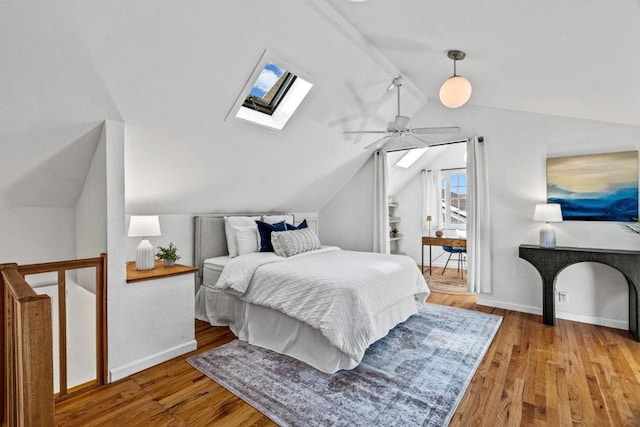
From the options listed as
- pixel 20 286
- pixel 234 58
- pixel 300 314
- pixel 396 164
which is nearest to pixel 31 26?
pixel 234 58

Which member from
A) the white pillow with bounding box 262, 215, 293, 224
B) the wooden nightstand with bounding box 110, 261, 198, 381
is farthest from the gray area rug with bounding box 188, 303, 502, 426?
the white pillow with bounding box 262, 215, 293, 224

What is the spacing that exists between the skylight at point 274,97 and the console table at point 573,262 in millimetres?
3010

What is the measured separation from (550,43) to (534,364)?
2.38 m

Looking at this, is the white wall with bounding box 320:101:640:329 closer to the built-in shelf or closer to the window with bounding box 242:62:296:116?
the window with bounding box 242:62:296:116

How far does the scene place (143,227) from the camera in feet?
9.62

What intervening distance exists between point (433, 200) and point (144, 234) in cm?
555

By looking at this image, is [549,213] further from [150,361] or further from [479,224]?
[150,361]

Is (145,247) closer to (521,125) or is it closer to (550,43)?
(550,43)

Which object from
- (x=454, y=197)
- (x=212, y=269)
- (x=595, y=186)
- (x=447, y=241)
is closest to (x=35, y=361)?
(x=212, y=269)

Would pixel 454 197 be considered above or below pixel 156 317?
above

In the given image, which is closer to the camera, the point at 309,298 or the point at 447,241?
the point at 309,298

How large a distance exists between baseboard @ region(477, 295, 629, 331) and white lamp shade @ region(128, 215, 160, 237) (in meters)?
3.95

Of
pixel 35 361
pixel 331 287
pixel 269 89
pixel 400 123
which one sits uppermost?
pixel 269 89

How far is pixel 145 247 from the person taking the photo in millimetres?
2791
